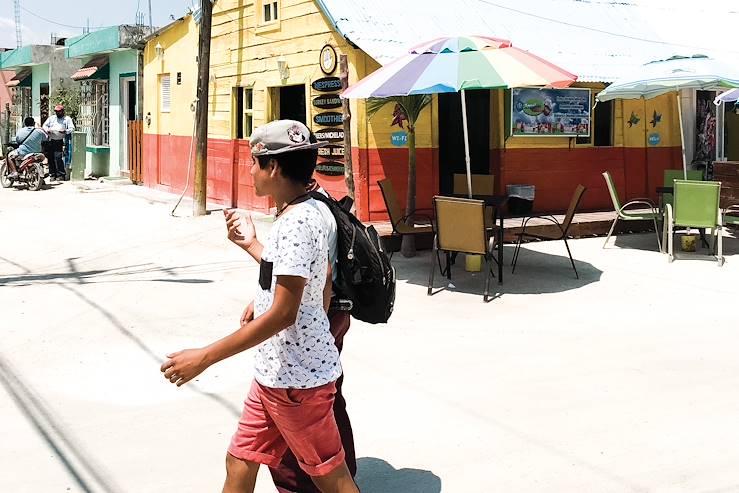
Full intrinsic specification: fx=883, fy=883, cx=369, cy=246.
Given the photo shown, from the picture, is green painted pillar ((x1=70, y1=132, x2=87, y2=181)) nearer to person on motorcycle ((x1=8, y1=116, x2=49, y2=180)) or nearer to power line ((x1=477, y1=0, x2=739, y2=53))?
person on motorcycle ((x1=8, y1=116, x2=49, y2=180))

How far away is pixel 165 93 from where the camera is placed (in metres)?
18.3

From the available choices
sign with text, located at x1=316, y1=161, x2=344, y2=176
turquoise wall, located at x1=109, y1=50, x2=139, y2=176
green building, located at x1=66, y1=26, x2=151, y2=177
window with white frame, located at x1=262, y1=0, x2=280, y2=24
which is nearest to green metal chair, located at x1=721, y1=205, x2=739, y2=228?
sign with text, located at x1=316, y1=161, x2=344, y2=176

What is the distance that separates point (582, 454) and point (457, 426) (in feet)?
2.29

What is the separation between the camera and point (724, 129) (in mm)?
14719

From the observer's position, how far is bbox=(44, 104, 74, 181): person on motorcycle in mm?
19812

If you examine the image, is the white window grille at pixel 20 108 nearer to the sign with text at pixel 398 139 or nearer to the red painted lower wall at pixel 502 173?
the red painted lower wall at pixel 502 173

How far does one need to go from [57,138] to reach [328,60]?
33.8ft

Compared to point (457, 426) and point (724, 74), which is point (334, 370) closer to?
point (457, 426)

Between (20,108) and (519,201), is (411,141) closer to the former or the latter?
(519,201)

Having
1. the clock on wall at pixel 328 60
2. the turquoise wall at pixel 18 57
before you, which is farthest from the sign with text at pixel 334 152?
the turquoise wall at pixel 18 57

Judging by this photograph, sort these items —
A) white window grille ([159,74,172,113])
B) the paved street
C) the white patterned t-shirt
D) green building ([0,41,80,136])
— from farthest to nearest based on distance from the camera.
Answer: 1. green building ([0,41,80,136])
2. white window grille ([159,74,172,113])
3. the paved street
4. the white patterned t-shirt

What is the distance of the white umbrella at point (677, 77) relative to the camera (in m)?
10.2

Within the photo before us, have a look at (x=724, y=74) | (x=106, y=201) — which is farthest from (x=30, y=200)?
(x=724, y=74)

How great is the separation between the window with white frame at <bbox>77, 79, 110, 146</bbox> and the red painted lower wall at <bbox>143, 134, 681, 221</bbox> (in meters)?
6.09
